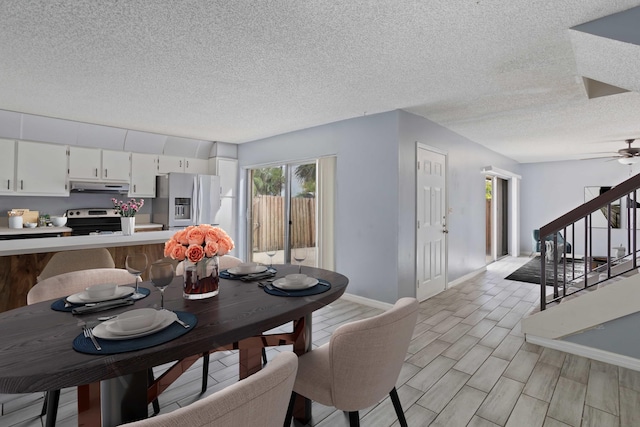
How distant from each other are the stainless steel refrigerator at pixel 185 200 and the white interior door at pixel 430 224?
11.5 ft

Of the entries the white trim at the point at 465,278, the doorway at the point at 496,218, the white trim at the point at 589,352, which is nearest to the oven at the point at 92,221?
the white trim at the point at 465,278

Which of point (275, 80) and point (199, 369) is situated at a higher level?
point (275, 80)

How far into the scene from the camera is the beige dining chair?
1.24m

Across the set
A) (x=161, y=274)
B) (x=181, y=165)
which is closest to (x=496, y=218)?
(x=181, y=165)

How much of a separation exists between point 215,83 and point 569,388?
375 cm

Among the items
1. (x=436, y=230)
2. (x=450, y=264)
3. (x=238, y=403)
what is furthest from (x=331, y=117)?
(x=238, y=403)

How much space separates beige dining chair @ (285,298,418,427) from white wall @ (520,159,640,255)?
8.33m

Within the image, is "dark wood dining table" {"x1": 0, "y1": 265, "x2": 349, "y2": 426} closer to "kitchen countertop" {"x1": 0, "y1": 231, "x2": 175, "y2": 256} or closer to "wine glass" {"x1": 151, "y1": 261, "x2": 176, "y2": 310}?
"wine glass" {"x1": 151, "y1": 261, "x2": 176, "y2": 310}

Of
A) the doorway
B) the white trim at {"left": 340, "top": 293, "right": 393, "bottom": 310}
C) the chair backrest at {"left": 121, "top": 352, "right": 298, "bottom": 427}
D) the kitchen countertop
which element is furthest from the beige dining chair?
the doorway

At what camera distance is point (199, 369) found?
243 centimetres

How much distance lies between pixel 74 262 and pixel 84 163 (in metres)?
3.15

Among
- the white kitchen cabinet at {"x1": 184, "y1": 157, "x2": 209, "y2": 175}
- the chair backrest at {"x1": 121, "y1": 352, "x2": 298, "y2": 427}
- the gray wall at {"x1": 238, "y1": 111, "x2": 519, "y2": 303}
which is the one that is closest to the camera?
the chair backrest at {"x1": 121, "y1": 352, "x2": 298, "y2": 427}

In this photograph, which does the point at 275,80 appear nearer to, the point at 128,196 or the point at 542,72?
the point at 542,72

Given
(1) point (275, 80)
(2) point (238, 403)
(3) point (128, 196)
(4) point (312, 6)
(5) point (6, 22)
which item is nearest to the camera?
(2) point (238, 403)
